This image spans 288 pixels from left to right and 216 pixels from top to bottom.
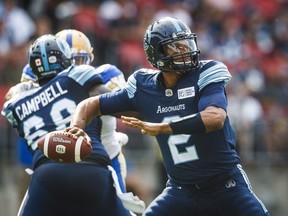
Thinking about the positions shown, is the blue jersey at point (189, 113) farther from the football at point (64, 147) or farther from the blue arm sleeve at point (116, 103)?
the football at point (64, 147)

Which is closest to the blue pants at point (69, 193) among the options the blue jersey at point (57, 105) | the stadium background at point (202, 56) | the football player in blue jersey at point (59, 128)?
the football player in blue jersey at point (59, 128)

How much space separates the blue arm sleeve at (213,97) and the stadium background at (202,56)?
17.2ft

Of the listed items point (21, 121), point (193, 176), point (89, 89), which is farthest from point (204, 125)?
point (21, 121)

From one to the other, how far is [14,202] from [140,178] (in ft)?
6.14

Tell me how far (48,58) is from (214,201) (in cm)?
191

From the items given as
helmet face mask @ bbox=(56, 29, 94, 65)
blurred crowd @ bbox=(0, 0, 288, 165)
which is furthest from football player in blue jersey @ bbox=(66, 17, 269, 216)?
blurred crowd @ bbox=(0, 0, 288, 165)

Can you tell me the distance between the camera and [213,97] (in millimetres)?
5781

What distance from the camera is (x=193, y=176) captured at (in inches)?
237

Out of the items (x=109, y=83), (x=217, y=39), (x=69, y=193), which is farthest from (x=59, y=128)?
(x=217, y=39)

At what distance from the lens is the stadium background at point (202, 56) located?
1245cm

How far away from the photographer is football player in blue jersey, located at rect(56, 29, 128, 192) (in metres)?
7.13

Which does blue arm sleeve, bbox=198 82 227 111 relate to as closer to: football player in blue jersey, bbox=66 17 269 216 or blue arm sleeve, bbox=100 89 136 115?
football player in blue jersey, bbox=66 17 269 216

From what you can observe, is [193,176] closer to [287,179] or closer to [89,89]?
[89,89]

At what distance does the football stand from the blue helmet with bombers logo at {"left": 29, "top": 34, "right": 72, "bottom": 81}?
1008 mm
